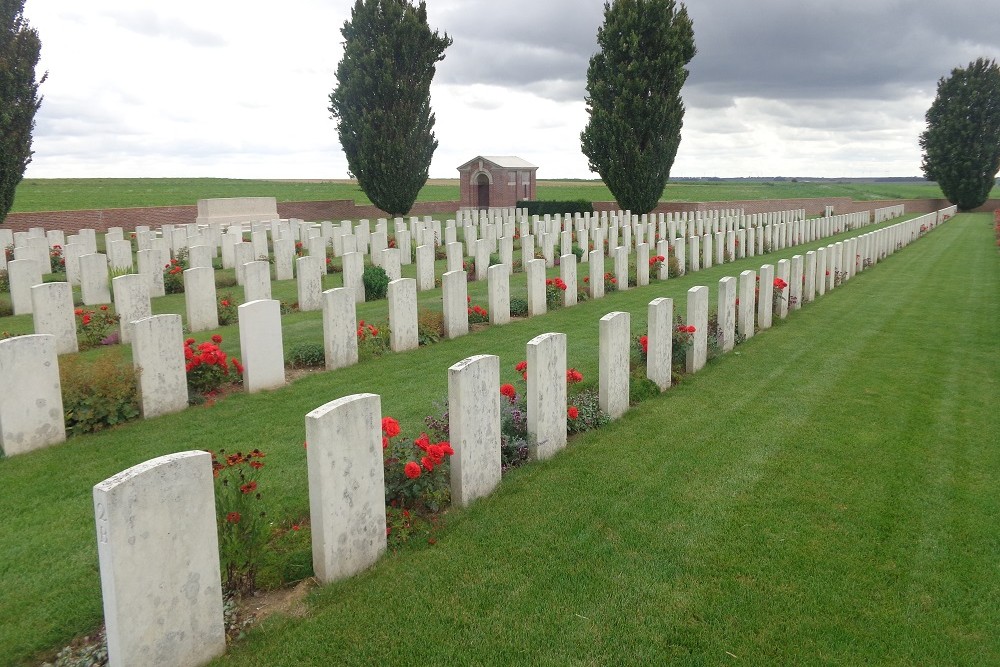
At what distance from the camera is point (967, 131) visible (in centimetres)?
4822

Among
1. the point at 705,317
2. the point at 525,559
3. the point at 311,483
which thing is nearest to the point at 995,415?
the point at 705,317

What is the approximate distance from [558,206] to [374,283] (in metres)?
25.5

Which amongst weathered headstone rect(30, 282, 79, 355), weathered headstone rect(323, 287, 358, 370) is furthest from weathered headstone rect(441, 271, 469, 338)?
weathered headstone rect(30, 282, 79, 355)

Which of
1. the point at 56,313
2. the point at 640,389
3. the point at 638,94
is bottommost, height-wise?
the point at 640,389

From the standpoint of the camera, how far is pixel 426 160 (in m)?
31.2

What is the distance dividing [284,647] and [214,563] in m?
0.49

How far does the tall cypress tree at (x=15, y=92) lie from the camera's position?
61.1 feet

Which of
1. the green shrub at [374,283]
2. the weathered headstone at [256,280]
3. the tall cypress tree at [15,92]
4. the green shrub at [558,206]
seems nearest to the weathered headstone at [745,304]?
the green shrub at [374,283]

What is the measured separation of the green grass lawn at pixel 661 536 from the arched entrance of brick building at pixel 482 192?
36432mm

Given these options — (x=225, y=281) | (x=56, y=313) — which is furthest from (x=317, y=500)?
(x=225, y=281)

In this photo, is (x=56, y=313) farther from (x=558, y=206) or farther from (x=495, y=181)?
(x=495, y=181)

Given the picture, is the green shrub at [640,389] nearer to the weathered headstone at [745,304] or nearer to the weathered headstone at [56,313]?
the weathered headstone at [745,304]

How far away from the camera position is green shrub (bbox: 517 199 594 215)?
35844 millimetres

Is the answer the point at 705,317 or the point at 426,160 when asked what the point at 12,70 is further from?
the point at 705,317
